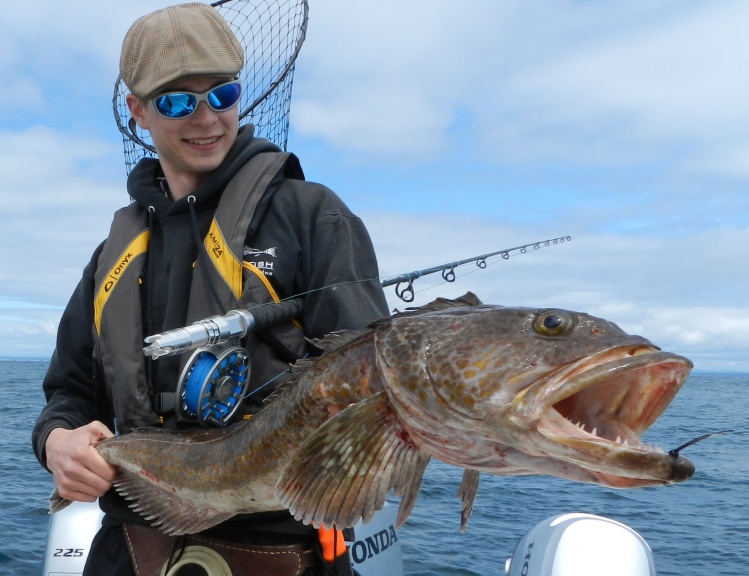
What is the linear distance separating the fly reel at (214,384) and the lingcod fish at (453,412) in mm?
233

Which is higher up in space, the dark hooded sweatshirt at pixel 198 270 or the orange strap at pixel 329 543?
the dark hooded sweatshirt at pixel 198 270

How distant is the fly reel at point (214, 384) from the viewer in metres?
2.95

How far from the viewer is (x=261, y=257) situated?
3168 mm

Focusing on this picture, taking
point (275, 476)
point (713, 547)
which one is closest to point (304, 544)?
point (275, 476)

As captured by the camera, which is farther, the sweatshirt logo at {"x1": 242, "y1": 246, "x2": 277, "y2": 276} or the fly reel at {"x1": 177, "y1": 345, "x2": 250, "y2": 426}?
the sweatshirt logo at {"x1": 242, "y1": 246, "x2": 277, "y2": 276}

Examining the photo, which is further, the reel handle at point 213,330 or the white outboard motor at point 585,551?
the white outboard motor at point 585,551

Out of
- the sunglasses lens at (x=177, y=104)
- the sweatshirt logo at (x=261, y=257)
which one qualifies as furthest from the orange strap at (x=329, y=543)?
the sunglasses lens at (x=177, y=104)

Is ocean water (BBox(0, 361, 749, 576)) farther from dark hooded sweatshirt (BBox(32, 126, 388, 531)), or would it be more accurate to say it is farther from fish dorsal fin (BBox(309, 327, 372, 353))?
fish dorsal fin (BBox(309, 327, 372, 353))

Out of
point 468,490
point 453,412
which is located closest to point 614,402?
point 453,412

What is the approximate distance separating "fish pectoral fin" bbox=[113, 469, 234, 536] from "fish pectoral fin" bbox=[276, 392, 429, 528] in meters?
0.75

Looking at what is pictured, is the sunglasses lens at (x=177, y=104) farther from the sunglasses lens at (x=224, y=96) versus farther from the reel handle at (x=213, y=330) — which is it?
the reel handle at (x=213, y=330)

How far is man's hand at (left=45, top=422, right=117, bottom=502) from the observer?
3.14 m

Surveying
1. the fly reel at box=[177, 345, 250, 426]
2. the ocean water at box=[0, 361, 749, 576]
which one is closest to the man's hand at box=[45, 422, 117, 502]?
the fly reel at box=[177, 345, 250, 426]

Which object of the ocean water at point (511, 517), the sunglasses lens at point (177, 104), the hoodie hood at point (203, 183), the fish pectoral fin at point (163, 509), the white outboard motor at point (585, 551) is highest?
the sunglasses lens at point (177, 104)
